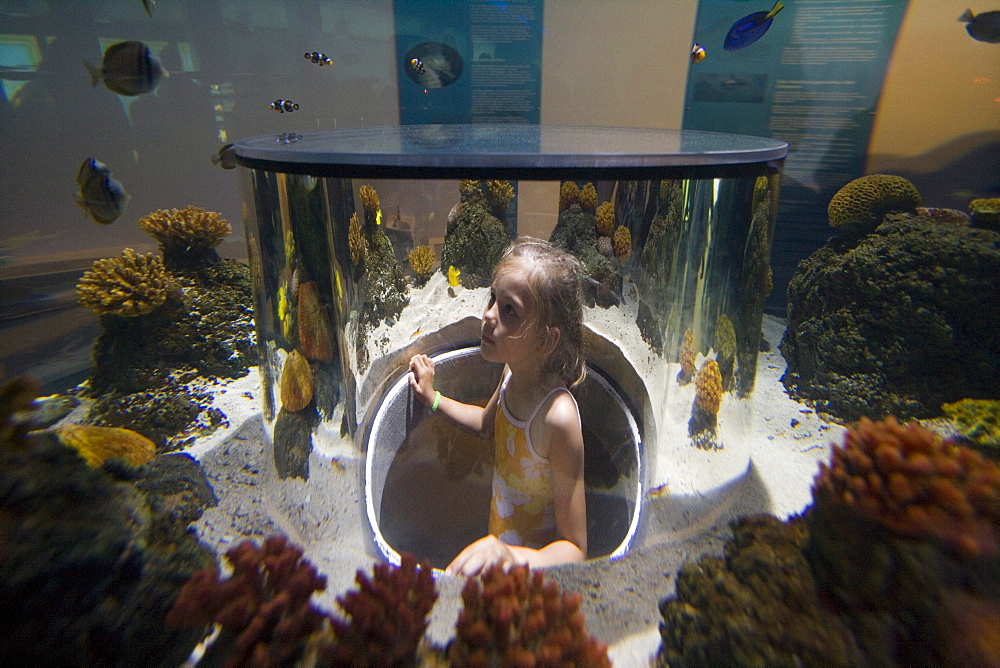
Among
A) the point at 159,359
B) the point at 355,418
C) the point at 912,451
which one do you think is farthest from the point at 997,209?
the point at 159,359

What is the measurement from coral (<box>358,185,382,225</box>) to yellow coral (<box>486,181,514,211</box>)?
1.33 ft

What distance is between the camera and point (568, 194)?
66.6 inches

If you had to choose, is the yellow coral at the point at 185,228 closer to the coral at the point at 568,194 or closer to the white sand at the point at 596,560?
the white sand at the point at 596,560

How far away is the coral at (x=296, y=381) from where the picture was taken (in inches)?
78.5

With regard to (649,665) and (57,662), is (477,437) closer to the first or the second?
(649,665)

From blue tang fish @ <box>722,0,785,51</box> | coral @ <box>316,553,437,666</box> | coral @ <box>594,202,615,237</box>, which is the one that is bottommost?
coral @ <box>316,553,437,666</box>

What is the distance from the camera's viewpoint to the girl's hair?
181cm

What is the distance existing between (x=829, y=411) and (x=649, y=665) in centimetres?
329

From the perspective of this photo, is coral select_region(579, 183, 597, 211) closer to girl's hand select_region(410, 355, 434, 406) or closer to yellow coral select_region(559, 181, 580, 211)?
yellow coral select_region(559, 181, 580, 211)

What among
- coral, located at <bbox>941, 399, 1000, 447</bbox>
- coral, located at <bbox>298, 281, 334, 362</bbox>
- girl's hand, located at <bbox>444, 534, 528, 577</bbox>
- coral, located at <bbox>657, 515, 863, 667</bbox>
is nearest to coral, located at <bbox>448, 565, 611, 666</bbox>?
coral, located at <bbox>657, 515, 863, 667</bbox>

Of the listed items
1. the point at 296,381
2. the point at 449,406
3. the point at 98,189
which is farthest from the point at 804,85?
the point at 98,189

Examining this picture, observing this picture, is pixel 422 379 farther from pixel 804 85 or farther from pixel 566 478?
pixel 804 85

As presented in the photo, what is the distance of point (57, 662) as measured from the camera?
3.20ft

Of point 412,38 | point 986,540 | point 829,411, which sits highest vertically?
point 412,38
